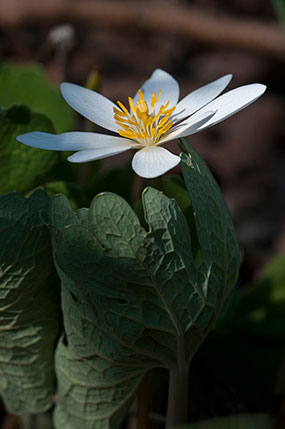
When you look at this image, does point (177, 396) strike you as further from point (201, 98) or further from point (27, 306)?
point (201, 98)

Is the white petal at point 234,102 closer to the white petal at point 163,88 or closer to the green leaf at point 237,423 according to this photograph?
the white petal at point 163,88

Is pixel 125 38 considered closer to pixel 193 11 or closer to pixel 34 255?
pixel 193 11

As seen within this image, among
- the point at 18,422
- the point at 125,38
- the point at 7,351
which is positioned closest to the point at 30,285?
the point at 7,351

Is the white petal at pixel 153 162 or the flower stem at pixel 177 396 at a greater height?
the white petal at pixel 153 162

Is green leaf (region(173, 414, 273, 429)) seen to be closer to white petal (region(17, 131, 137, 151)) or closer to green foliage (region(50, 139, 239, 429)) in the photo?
green foliage (region(50, 139, 239, 429))

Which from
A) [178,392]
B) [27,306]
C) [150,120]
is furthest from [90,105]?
[178,392]

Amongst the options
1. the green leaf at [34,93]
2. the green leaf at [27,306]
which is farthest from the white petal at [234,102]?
the green leaf at [34,93]
